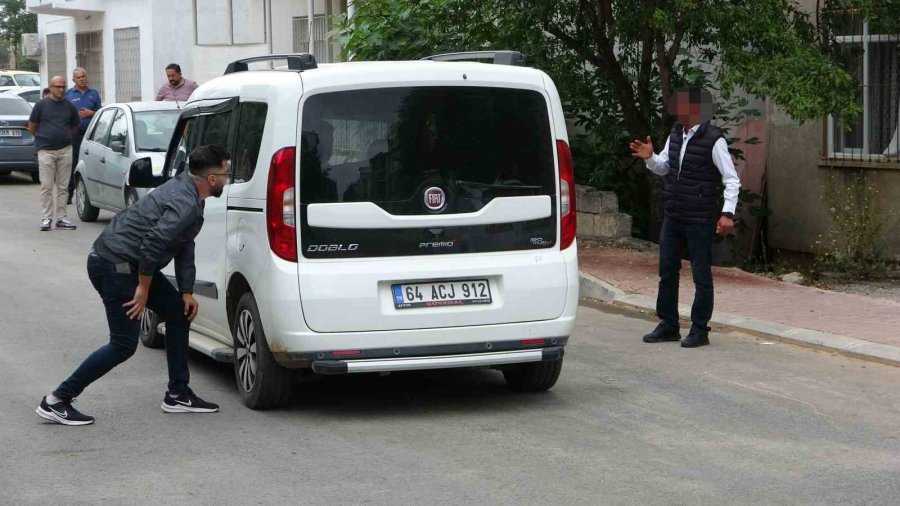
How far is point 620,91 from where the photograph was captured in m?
14.6

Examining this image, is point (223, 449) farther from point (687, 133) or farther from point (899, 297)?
point (899, 297)

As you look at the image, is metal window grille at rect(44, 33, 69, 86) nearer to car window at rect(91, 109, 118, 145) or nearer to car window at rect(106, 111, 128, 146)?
car window at rect(91, 109, 118, 145)

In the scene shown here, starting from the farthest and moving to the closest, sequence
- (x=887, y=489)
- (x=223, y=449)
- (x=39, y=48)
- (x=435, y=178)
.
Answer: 1. (x=39, y=48)
2. (x=435, y=178)
3. (x=223, y=449)
4. (x=887, y=489)

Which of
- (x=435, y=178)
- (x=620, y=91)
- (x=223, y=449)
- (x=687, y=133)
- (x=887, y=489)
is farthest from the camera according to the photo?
(x=620, y=91)

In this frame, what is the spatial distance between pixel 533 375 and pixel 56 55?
32986 mm

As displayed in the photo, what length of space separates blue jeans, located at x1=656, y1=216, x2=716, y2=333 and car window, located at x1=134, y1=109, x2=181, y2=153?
8759 mm

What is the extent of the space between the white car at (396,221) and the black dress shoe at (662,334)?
A: 2389 mm

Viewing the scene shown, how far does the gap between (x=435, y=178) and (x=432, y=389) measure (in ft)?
5.00

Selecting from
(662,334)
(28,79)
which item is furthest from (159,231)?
(28,79)

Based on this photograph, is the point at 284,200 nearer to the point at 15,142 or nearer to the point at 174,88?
the point at 174,88

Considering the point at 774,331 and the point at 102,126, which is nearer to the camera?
the point at 774,331

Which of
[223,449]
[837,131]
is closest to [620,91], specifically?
[837,131]

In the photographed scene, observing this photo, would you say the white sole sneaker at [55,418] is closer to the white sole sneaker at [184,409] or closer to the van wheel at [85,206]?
the white sole sneaker at [184,409]

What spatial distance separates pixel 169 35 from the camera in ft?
99.5
